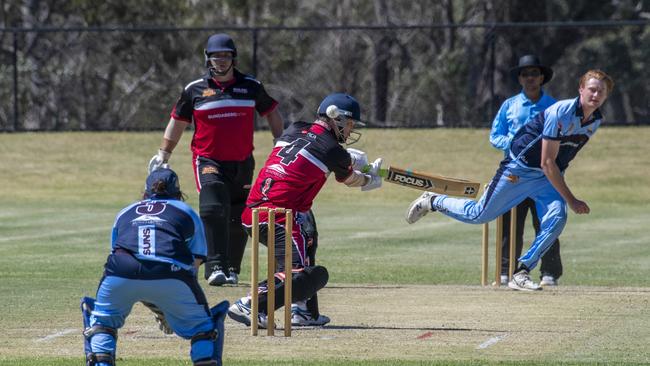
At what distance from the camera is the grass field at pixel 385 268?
9.48 meters

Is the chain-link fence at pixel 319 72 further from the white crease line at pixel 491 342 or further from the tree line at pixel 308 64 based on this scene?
the white crease line at pixel 491 342

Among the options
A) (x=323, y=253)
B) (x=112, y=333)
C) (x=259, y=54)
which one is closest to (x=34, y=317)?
(x=112, y=333)

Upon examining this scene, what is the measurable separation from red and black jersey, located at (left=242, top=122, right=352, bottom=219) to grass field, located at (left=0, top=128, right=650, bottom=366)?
1.02 metres

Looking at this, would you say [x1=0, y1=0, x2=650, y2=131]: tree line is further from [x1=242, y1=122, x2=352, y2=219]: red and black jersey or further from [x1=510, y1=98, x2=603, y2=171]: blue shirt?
[x1=242, y1=122, x2=352, y2=219]: red and black jersey

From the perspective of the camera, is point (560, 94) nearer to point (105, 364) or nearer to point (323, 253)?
point (323, 253)

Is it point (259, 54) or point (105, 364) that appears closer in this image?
point (105, 364)

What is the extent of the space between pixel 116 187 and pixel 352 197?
181 inches

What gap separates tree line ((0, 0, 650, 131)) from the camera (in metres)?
30.6

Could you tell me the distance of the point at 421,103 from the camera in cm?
3625

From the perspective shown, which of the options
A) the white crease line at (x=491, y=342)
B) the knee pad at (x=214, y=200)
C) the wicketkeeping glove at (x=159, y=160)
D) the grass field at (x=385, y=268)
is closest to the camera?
the grass field at (x=385, y=268)

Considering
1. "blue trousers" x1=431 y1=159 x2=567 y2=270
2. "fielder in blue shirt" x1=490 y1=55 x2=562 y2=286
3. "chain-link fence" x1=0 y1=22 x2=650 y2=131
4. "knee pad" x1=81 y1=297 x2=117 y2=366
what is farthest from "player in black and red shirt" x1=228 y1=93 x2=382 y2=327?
"chain-link fence" x1=0 y1=22 x2=650 y2=131

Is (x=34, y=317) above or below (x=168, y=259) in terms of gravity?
below

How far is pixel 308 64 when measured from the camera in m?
33.4

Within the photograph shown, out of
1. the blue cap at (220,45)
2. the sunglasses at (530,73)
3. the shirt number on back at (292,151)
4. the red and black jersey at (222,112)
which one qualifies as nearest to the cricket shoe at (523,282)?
the sunglasses at (530,73)
